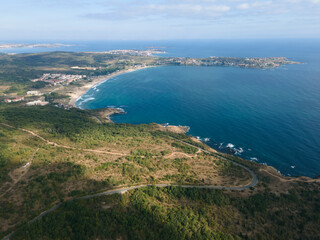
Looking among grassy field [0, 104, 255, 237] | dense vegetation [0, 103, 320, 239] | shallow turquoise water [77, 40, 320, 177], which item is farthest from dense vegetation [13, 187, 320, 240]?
shallow turquoise water [77, 40, 320, 177]

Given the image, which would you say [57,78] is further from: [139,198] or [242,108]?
[139,198]

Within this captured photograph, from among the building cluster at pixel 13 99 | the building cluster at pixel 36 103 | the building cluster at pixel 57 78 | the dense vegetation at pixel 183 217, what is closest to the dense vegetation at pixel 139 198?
the dense vegetation at pixel 183 217

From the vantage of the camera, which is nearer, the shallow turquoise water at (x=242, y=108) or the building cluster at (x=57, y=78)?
the shallow turquoise water at (x=242, y=108)

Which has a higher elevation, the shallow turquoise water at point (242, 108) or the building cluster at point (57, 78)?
the building cluster at point (57, 78)

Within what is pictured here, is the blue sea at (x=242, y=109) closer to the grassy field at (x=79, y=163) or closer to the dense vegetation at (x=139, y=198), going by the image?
the dense vegetation at (x=139, y=198)

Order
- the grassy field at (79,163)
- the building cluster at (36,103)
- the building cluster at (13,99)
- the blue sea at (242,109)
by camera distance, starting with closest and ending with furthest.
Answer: the grassy field at (79,163), the blue sea at (242,109), the building cluster at (36,103), the building cluster at (13,99)

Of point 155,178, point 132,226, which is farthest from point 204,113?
point 132,226

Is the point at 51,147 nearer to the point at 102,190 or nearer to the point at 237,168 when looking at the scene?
the point at 102,190

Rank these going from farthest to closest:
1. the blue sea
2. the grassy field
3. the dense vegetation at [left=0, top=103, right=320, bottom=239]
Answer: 1. the blue sea
2. the grassy field
3. the dense vegetation at [left=0, top=103, right=320, bottom=239]

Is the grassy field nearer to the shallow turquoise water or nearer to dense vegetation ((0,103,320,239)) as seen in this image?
dense vegetation ((0,103,320,239))
